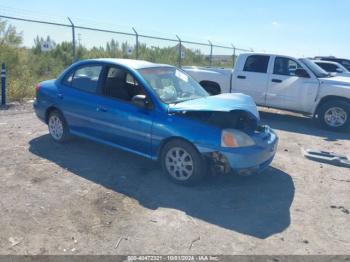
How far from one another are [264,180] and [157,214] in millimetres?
1982

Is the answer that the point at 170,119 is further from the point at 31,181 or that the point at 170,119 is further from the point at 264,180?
the point at 31,181

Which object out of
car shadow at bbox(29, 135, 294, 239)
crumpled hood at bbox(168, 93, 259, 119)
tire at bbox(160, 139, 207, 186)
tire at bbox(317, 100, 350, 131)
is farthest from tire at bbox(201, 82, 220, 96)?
tire at bbox(160, 139, 207, 186)

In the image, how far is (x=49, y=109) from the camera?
667 cm

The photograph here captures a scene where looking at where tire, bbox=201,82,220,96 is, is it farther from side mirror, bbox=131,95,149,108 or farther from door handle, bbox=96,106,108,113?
side mirror, bbox=131,95,149,108

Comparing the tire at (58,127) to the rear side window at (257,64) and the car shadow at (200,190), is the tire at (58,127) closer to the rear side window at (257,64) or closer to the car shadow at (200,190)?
the car shadow at (200,190)

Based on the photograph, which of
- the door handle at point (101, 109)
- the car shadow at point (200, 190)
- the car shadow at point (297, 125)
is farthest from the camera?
the car shadow at point (297, 125)

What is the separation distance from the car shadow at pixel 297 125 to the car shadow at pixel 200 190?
360 centimetres

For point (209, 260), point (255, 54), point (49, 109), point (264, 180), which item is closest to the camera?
point (209, 260)

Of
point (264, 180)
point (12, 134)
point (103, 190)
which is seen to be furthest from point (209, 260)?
point (12, 134)

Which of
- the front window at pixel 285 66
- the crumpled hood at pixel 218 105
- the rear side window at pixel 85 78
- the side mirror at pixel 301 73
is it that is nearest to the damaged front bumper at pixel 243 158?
the crumpled hood at pixel 218 105

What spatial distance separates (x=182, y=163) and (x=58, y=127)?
2.80 m

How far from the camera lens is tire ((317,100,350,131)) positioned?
30.0ft

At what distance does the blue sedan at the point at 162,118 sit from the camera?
4812 mm

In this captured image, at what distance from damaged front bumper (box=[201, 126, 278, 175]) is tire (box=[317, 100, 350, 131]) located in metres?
5.00
